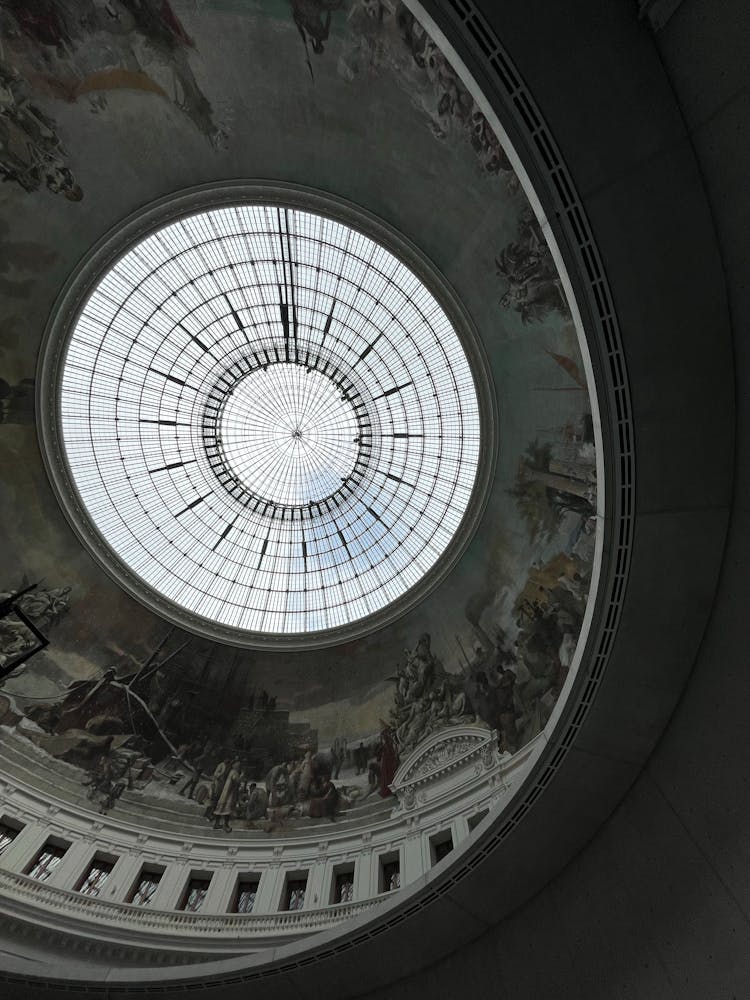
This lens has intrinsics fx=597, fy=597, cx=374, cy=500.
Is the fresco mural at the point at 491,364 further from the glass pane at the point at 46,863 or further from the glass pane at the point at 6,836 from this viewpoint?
the glass pane at the point at 6,836

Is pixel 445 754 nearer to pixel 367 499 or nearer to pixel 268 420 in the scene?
pixel 367 499

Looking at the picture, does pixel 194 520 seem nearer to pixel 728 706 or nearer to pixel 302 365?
pixel 302 365

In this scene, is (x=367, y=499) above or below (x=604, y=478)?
above

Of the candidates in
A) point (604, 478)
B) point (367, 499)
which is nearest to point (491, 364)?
point (367, 499)

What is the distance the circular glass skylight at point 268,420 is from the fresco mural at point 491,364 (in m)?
1.48

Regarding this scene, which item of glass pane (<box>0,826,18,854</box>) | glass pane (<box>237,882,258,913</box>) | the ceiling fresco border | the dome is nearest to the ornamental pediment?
the dome

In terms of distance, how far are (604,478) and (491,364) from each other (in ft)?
31.0

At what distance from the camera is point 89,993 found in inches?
414

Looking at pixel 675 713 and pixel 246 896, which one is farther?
pixel 246 896

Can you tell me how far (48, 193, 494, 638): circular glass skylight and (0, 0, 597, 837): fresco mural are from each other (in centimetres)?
148

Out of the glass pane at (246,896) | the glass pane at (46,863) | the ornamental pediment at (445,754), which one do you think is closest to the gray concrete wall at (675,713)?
the ornamental pediment at (445,754)

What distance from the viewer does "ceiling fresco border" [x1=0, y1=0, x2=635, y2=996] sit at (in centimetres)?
669

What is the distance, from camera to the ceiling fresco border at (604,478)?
22.0ft

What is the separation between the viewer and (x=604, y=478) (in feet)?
29.2
